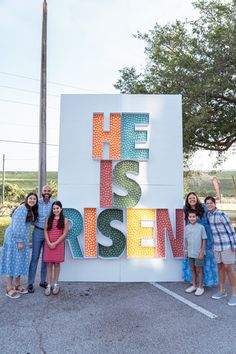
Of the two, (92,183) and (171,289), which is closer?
(171,289)

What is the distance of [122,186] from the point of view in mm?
5801

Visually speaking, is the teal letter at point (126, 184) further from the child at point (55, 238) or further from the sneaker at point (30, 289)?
the sneaker at point (30, 289)

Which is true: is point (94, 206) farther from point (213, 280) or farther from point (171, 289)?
point (213, 280)

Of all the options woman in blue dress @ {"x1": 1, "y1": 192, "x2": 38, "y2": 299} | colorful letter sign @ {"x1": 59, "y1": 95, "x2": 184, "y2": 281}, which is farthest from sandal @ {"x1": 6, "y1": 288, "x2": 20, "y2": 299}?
colorful letter sign @ {"x1": 59, "y1": 95, "x2": 184, "y2": 281}

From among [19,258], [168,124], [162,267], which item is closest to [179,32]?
[168,124]

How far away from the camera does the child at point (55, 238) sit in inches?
192

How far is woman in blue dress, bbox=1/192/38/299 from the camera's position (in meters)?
4.71

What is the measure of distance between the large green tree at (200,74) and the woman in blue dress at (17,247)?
7.61 metres

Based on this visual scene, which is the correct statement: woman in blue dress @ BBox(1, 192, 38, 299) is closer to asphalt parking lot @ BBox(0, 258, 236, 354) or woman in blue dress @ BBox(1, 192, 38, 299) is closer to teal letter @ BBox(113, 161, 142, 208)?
asphalt parking lot @ BBox(0, 258, 236, 354)

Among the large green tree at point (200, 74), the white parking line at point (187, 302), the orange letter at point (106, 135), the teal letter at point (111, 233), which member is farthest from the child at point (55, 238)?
the large green tree at point (200, 74)

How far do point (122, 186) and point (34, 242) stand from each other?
6.35ft

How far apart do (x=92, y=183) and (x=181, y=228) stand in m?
1.94

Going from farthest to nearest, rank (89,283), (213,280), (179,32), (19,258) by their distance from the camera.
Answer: (179,32) < (89,283) < (213,280) < (19,258)

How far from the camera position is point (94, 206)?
577 cm
